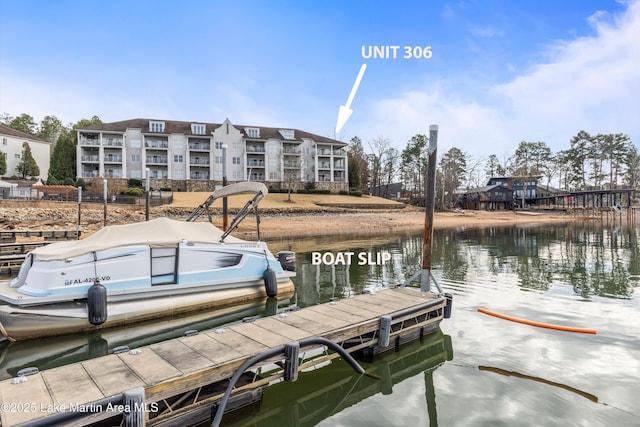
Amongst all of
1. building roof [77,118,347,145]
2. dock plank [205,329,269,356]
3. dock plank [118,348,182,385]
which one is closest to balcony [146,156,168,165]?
building roof [77,118,347,145]

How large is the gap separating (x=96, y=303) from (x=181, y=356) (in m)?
4.56

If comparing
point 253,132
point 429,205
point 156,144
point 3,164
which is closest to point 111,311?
point 429,205

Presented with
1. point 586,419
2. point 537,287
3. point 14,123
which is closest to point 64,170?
point 14,123

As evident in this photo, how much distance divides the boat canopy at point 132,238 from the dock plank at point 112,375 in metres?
4.70

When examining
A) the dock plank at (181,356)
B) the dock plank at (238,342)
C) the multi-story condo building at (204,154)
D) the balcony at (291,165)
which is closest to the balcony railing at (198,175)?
the multi-story condo building at (204,154)

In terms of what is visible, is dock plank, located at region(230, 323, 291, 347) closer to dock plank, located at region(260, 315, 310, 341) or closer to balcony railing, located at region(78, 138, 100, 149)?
dock plank, located at region(260, 315, 310, 341)

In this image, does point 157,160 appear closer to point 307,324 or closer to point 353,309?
point 353,309

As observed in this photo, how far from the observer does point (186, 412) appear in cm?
522

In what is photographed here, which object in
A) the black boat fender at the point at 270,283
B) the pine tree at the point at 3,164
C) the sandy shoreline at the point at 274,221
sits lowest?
the black boat fender at the point at 270,283

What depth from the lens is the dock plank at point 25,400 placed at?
4.11 meters

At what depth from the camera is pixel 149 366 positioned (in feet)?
17.8

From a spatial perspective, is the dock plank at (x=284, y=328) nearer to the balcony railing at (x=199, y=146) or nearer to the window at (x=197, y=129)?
the balcony railing at (x=199, y=146)

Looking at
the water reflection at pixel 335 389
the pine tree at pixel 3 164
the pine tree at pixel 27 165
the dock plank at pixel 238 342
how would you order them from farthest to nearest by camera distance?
the pine tree at pixel 27 165 < the pine tree at pixel 3 164 < the dock plank at pixel 238 342 < the water reflection at pixel 335 389

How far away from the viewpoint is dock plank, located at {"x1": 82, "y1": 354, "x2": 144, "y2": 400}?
478cm
